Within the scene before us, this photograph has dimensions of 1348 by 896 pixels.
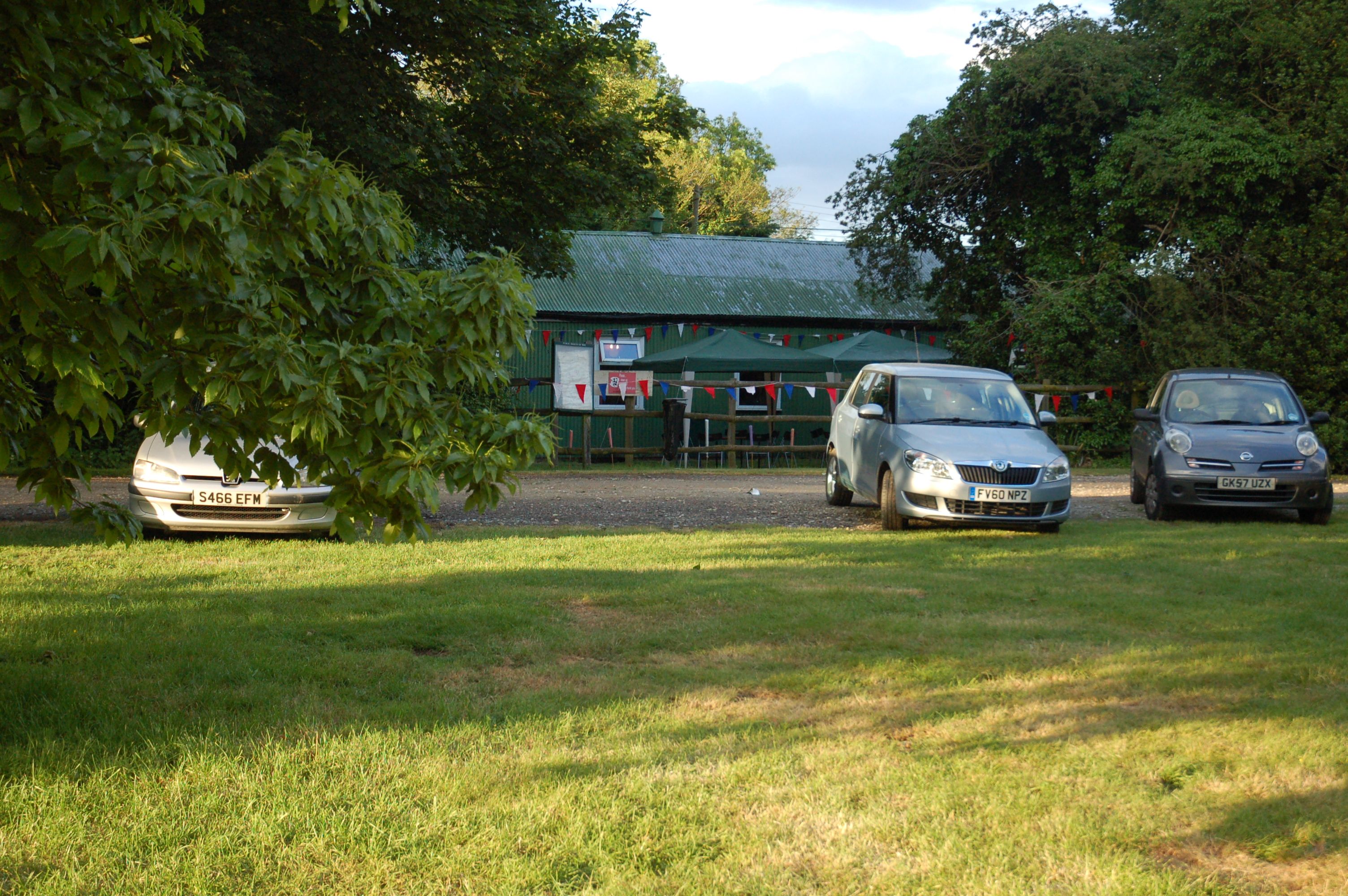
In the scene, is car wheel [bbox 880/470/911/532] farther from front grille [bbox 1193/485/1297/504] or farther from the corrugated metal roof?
the corrugated metal roof

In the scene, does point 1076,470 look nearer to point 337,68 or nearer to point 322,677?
point 337,68

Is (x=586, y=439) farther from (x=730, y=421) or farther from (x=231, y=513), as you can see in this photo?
(x=231, y=513)

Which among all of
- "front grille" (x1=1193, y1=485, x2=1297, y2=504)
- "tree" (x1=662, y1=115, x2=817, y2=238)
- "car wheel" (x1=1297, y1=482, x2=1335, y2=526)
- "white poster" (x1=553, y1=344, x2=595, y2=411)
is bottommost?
"car wheel" (x1=1297, y1=482, x2=1335, y2=526)

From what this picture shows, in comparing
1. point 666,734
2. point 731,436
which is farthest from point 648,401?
point 666,734

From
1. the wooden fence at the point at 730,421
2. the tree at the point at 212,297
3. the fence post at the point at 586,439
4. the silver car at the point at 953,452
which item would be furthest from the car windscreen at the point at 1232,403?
the fence post at the point at 586,439

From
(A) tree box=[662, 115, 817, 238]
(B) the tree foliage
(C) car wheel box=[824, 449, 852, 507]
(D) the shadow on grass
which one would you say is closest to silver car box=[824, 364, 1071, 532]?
(C) car wheel box=[824, 449, 852, 507]

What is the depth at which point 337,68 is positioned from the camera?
496 inches

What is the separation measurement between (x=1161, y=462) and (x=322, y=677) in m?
10.4

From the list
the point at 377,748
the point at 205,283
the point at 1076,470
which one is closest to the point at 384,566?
the point at 377,748

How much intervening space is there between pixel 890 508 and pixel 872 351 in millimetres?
12718

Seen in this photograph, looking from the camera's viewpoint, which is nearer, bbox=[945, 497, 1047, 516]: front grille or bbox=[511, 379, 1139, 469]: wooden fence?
bbox=[945, 497, 1047, 516]: front grille

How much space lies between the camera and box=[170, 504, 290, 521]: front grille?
10.2m

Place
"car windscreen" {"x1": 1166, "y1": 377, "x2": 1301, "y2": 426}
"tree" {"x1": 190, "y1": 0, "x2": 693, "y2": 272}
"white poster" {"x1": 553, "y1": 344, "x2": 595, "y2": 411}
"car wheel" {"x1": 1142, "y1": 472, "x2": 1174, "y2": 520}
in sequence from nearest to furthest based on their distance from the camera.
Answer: "tree" {"x1": 190, "y1": 0, "x2": 693, "y2": 272}
"car wheel" {"x1": 1142, "y1": 472, "x2": 1174, "y2": 520}
"car windscreen" {"x1": 1166, "y1": 377, "x2": 1301, "y2": 426}
"white poster" {"x1": 553, "y1": 344, "x2": 595, "y2": 411}

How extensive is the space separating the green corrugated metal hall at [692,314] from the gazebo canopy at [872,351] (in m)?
2.15
